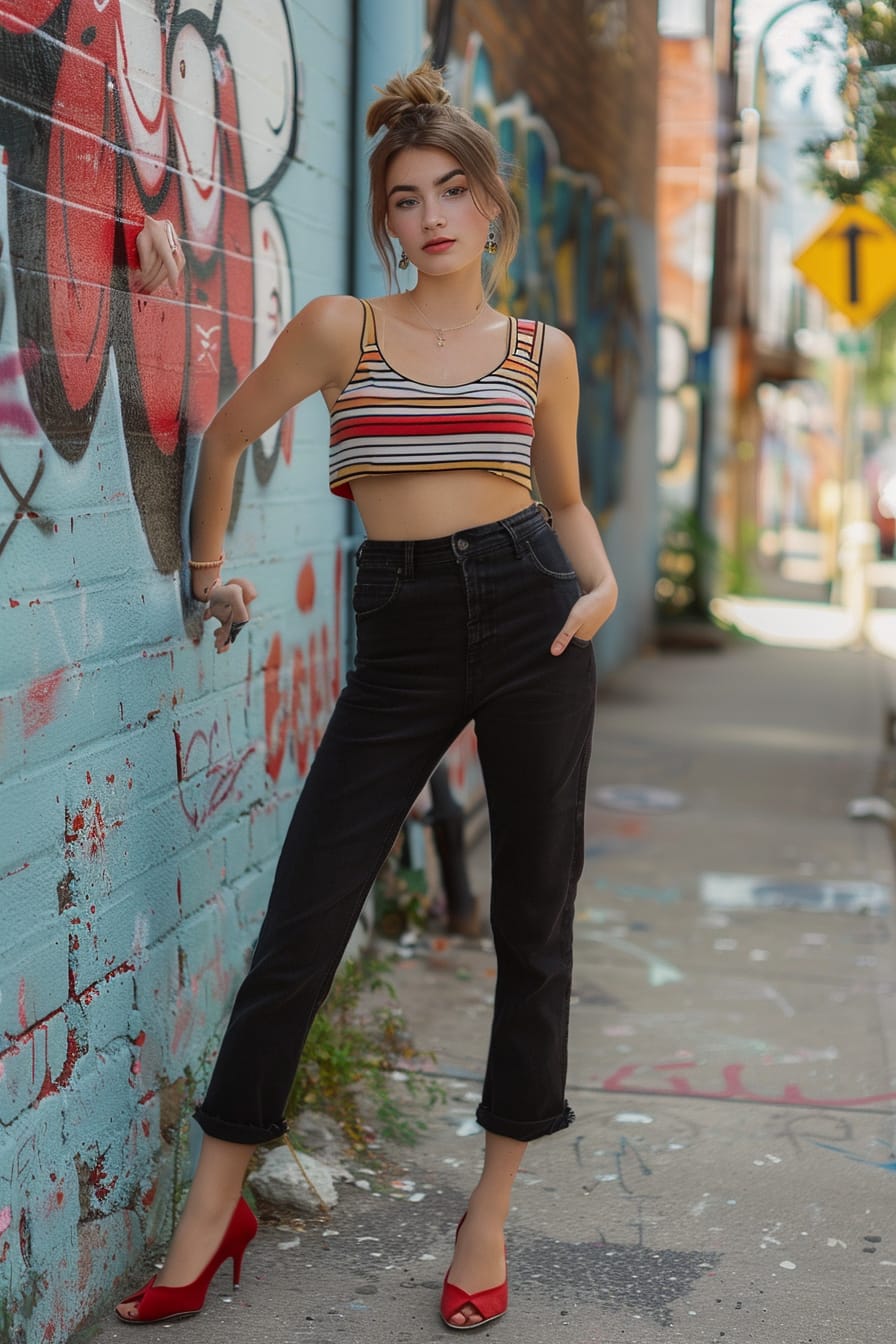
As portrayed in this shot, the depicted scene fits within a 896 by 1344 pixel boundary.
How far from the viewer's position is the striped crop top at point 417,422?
8.42 ft

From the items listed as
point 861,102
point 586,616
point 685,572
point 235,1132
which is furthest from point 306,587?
point 685,572

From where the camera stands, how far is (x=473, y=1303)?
107 inches

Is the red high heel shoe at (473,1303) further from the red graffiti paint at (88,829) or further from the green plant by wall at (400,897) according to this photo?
the green plant by wall at (400,897)

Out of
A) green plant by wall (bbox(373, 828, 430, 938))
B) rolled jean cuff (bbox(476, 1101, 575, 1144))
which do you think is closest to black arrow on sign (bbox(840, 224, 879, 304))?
green plant by wall (bbox(373, 828, 430, 938))

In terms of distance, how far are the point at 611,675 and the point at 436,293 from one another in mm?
8819

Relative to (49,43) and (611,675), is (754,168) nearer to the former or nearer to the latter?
(611,675)

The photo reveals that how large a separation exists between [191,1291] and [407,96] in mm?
2019

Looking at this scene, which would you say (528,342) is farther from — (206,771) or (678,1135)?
(678,1135)

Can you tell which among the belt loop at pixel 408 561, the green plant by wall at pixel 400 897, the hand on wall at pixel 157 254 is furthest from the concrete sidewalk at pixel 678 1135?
the hand on wall at pixel 157 254

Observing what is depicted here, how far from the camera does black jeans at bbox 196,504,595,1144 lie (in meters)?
2.59

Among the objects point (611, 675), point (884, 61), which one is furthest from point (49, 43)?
point (611, 675)

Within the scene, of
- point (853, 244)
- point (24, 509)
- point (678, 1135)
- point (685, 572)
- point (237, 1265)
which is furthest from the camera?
point (685, 572)

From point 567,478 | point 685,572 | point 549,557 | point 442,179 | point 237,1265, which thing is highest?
point 442,179

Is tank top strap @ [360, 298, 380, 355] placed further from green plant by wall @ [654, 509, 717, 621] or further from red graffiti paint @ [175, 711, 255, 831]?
green plant by wall @ [654, 509, 717, 621]
